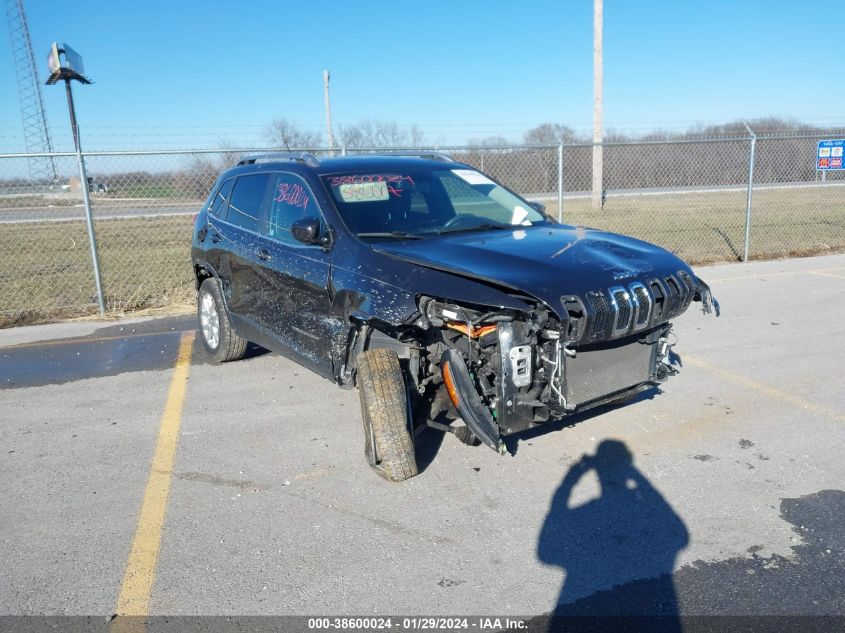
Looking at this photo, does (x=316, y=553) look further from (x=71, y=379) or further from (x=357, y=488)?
(x=71, y=379)

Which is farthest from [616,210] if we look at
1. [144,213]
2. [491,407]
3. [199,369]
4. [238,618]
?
[238,618]

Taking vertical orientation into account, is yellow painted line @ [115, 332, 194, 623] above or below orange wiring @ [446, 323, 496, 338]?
below

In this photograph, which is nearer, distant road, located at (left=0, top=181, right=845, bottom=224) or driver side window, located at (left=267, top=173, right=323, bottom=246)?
driver side window, located at (left=267, top=173, right=323, bottom=246)

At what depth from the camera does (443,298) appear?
12.1ft

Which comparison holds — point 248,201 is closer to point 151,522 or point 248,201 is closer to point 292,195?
point 292,195

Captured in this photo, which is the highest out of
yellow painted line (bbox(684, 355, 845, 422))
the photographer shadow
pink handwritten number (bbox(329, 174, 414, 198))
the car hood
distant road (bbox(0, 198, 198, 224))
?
pink handwritten number (bbox(329, 174, 414, 198))

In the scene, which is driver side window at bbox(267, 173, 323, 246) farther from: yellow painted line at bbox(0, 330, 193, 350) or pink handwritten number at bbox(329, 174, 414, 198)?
yellow painted line at bbox(0, 330, 193, 350)

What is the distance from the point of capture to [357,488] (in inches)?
156

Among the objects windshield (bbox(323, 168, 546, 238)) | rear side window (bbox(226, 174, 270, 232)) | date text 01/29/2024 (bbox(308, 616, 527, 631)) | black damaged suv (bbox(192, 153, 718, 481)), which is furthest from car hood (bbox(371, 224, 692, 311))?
rear side window (bbox(226, 174, 270, 232))

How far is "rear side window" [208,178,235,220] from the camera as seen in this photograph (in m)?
6.05

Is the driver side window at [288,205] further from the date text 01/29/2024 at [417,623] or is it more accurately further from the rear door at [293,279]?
the date text 01/29/2024 at [417,623]

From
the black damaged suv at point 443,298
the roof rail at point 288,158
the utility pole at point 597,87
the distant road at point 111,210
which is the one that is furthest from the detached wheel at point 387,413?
the utility pole at point 597,87

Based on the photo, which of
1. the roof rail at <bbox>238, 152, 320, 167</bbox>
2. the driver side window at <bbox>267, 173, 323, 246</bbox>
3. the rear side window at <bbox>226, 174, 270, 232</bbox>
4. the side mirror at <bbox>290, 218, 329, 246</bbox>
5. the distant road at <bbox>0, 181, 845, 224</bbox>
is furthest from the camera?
the distant road at <bbox>0, 181, 845, 224</bbox>

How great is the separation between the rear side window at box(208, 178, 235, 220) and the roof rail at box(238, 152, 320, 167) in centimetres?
23
